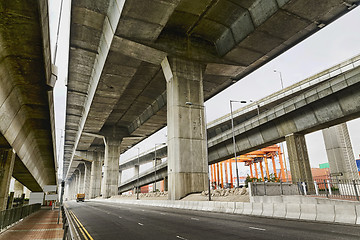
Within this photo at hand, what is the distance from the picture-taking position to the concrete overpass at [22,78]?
25.7ft

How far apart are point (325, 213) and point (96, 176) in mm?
67028

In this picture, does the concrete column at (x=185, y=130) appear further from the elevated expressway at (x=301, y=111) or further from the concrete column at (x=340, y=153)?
the concrete column at (x=340, y=153)

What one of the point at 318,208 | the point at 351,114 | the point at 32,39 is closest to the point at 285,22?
the point at 351,114

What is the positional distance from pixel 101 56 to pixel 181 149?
42.3 ft

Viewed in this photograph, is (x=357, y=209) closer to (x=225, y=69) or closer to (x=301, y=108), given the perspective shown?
(x=301, y=108)

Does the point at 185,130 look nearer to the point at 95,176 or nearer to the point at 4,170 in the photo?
the point at 4,170

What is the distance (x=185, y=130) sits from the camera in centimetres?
2428

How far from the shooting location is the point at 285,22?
21562 mm

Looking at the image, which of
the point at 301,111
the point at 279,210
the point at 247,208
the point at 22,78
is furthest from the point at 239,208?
the point at 301,111

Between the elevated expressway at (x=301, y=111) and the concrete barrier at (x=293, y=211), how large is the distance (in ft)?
44.8

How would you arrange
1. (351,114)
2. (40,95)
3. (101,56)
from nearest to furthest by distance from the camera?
1. (40,95)
2. (351,114)
3. (101,56)

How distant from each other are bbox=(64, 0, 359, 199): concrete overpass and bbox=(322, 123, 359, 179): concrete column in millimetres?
14494

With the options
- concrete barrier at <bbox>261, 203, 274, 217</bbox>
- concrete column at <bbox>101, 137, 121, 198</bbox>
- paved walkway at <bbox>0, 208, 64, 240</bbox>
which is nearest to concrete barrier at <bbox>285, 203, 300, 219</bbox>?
concrete barrier at <bbox>261, 203, 274, 217</bbox>

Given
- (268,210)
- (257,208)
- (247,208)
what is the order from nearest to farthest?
(268,210), (257,208), (247,208)
